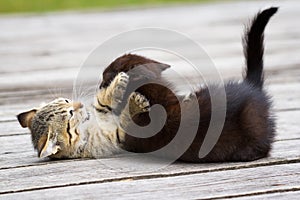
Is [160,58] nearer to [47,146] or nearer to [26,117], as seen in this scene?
[26,117]

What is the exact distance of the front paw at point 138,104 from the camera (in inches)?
91.3

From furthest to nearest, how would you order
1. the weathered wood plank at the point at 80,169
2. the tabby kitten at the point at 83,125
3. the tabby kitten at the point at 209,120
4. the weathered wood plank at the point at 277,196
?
1. the tabby kitten at the point at 83,125
2. the tabby kitten at the point at 209,120
3. the weathered wood plank at the point at 80,169
4. the weathered wood plank at the point at 277,196

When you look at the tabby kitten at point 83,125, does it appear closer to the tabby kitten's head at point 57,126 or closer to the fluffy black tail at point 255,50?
the tabby kitten's head at point 57,126

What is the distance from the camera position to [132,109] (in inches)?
91.8

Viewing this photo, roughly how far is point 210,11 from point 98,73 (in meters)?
2.29

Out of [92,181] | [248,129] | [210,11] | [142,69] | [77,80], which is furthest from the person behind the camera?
[210,11]

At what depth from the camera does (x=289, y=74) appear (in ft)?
12.3

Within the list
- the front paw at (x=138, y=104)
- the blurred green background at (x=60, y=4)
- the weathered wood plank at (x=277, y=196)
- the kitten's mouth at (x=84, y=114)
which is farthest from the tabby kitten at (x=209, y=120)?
the blurred green background at (x=60, y=4)

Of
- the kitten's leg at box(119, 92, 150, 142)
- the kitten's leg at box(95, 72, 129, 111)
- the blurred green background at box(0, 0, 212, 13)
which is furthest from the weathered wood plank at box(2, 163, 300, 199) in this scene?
the blurred green background at box(0, 0, 212, 13)

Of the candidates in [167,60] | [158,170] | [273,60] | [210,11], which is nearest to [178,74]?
[167,60]

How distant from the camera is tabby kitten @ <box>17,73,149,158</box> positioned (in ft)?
7.76

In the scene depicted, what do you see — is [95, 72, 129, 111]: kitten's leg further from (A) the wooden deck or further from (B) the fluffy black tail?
(B) the fluffy black tail

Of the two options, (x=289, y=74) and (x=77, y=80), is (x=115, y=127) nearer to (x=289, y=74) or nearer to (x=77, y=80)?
(x=77, y=80)

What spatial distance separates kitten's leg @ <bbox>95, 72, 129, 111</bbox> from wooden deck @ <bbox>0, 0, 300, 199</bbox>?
0.19 meters
